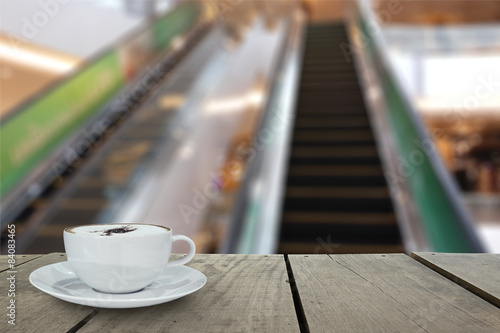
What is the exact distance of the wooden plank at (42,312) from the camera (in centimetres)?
69

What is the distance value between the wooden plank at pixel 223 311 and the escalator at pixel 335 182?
139 inches

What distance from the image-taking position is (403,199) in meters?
4.18

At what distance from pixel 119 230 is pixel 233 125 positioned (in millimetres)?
9404

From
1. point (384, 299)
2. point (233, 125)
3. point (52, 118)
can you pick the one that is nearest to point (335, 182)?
point (52, 118)

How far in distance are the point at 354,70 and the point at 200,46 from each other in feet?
8.86

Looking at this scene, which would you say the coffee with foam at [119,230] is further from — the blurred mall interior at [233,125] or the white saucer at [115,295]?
the blurred mall interior at [233,125]

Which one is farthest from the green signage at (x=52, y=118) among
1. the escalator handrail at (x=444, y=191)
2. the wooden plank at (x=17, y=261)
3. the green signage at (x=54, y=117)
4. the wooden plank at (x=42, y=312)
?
the wooden plank at (x=42, y=312)

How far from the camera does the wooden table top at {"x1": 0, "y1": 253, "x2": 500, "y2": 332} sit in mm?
694

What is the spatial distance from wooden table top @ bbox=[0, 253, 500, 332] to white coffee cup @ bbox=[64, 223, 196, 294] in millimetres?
41

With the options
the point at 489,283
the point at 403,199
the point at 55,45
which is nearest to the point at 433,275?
the point at 489,283

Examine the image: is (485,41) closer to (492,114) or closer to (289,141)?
(492,114)

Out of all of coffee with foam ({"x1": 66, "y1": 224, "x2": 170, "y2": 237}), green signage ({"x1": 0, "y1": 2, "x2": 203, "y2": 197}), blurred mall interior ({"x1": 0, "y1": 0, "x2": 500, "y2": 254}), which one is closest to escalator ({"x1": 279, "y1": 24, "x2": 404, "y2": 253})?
blurred mall interior ({"x1": 0, "y1": 0, "x2": 500, "y2": 254})

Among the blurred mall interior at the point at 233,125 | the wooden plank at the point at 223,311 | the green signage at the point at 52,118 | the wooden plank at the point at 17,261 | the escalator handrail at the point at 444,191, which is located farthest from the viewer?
the green signage at the point at 52,118

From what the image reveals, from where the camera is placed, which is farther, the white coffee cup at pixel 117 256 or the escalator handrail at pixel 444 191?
the escalator handrail at pixel 444 191
